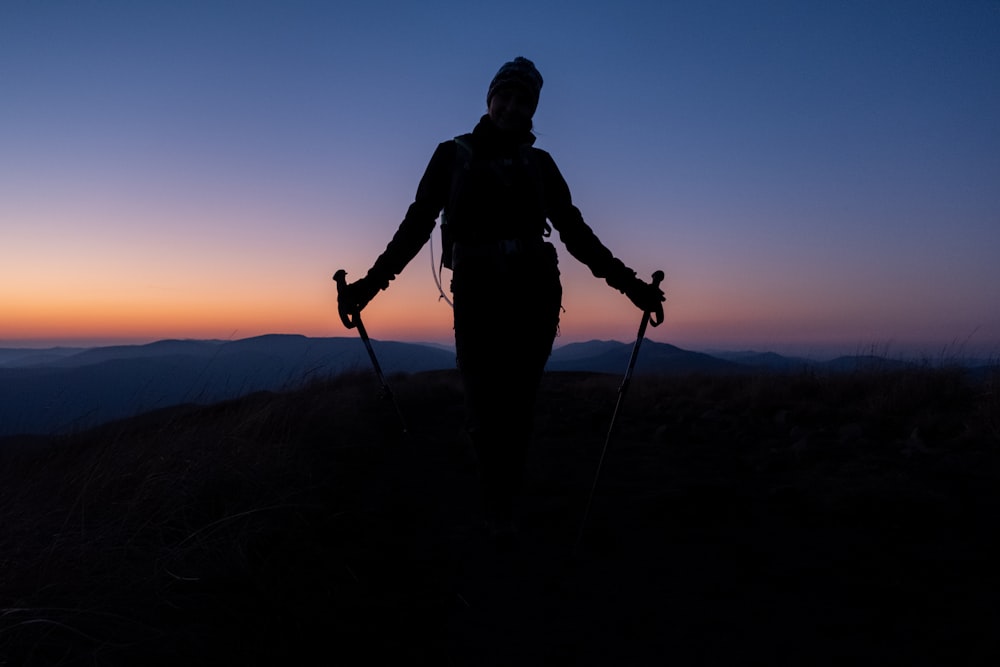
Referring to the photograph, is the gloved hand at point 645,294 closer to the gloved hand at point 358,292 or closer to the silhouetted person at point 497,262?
the silhouetted person at point 497,262

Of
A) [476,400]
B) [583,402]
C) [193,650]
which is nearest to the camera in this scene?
[193,650]

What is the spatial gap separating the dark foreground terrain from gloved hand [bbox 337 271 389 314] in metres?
0.98

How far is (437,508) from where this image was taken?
3596mm

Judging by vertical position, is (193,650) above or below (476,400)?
below

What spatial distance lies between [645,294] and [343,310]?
1.64 meters

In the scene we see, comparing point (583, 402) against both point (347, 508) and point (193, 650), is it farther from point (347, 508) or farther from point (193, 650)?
point (193, 650)

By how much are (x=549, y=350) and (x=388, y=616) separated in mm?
1576

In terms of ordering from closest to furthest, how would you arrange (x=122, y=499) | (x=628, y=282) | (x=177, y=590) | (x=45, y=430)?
1. (x=177, y=590)
2. (x=122, y=499)
3. (x=628, y=282)
4. (x=45, y=430)

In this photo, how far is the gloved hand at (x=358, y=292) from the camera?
10.9 ft

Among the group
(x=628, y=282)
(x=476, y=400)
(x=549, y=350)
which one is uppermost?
(x=628, y=282)

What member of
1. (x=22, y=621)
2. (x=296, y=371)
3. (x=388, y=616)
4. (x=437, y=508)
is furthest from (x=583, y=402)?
(x=22, y=621)

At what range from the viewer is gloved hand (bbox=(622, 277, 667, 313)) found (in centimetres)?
341

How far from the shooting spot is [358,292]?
10.9ft

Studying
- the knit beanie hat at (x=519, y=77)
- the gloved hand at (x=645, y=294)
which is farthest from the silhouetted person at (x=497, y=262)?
the gloved hand at (x=645, y=294)
